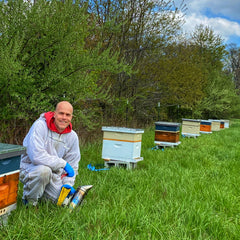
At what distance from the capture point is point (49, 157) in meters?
2.80

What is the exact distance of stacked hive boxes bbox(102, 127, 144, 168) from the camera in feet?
16.8

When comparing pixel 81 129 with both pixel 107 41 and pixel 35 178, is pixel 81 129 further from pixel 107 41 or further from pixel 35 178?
pixel 35 178

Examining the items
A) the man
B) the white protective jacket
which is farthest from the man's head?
the white protective jacket

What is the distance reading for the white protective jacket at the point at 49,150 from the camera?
2785 mm

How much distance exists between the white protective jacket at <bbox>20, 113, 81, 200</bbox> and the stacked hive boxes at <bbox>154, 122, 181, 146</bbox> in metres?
4.79

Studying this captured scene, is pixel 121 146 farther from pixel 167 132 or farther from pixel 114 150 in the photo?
pixel 167 132

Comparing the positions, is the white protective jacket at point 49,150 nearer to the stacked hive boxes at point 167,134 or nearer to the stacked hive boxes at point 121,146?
the stacked hive boxes at point 121,146

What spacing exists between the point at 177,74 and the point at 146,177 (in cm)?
1082

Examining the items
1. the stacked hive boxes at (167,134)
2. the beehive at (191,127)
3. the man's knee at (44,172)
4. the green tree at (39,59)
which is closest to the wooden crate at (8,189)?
the man's knee at (44,172)

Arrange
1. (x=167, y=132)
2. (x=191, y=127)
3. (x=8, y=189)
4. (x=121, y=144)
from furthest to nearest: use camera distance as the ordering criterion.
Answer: (x=191, y=127) < (x=167, y=132) < (x=121, y=144) < (x=8, y=189)

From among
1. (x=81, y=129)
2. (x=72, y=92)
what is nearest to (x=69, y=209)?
(x=72, y=92)

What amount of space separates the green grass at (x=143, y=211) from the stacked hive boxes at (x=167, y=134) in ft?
9.34

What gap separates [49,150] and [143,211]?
3.90 feet

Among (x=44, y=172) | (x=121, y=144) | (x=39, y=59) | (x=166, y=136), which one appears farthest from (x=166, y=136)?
(x=44, y=172)
